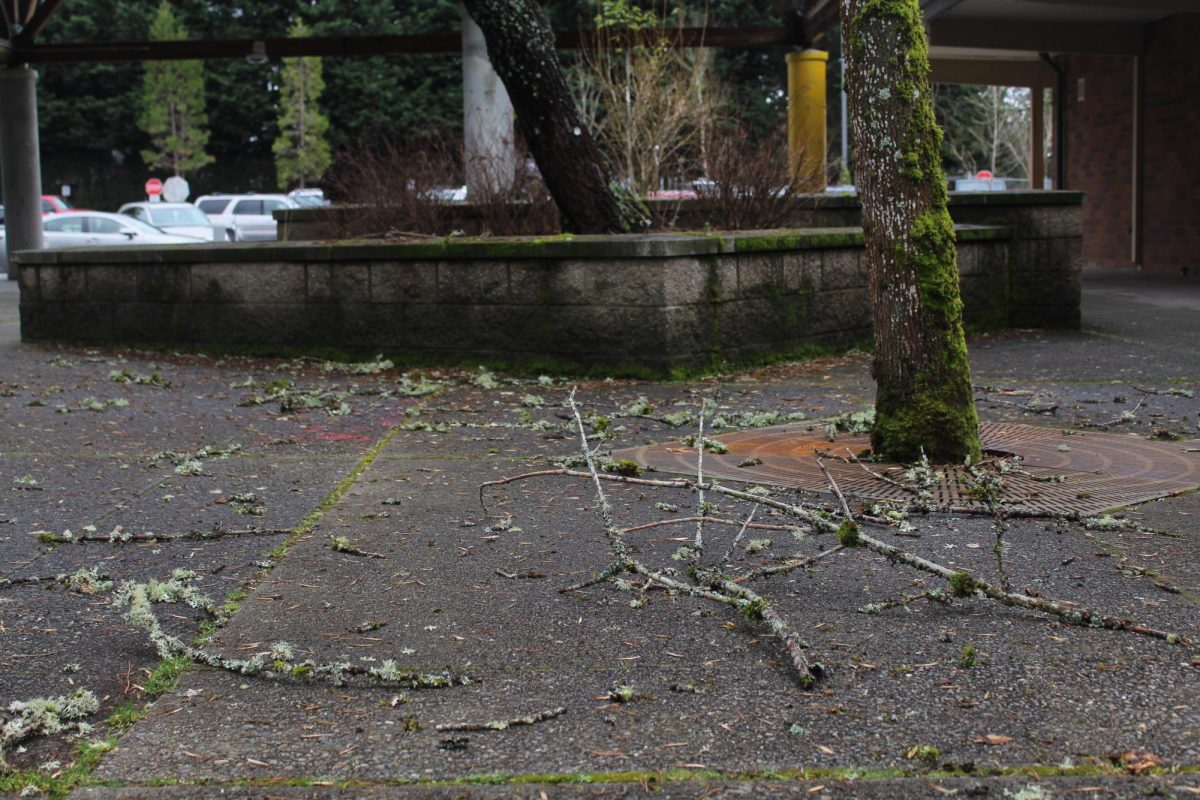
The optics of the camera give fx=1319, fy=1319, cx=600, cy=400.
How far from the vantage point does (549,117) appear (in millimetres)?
10109

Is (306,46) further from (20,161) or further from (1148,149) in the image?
(1148,149)

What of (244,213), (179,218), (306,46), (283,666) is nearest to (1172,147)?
(306,46)

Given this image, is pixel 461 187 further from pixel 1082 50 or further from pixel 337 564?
pixel 1082 50

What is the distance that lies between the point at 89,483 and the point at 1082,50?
62.4ft

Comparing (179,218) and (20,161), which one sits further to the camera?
(179,218)

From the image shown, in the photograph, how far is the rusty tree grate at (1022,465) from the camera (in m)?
4.97

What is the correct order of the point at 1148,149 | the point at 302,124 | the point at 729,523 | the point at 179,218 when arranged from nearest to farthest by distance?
the point at 729,523
the point at 1148,149
the point at 179,218
the point at 302,124

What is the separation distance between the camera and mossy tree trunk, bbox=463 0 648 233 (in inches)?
392

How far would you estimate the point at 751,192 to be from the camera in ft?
36.3

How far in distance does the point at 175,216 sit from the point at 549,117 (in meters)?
27.9

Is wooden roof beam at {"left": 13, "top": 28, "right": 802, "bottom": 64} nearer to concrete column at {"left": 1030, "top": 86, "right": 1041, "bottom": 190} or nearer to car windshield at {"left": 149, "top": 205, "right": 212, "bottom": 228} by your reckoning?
concrete column at {"left": 1030, "top": 86, "right": 1041, "bottom": 190}

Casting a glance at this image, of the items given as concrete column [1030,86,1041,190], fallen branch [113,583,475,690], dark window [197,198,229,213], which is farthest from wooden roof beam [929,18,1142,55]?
dark window [197,198,229,213]

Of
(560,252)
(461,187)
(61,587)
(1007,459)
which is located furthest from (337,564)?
(461,187)

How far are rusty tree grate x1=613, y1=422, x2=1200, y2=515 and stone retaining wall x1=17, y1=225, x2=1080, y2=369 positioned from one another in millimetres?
2141
